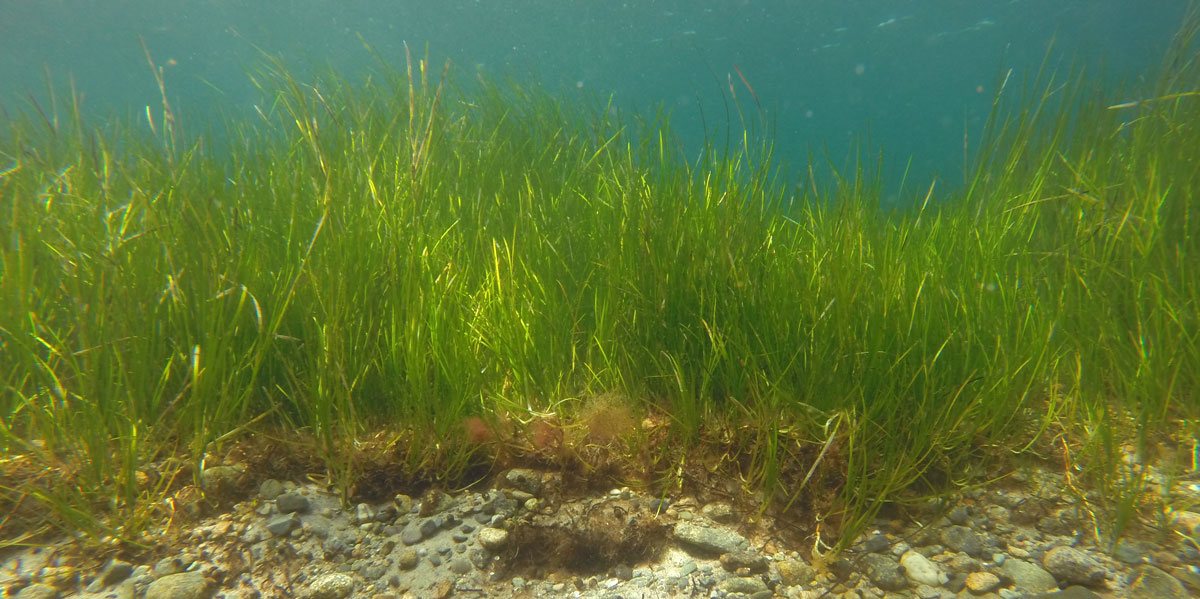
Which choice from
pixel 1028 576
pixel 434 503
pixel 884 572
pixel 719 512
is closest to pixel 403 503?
pixel 434 503

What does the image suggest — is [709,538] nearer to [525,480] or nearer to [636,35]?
[525,480]

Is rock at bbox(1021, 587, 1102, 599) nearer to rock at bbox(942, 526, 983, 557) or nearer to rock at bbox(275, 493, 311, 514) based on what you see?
rock at bbox(942, 526, 983, 557)

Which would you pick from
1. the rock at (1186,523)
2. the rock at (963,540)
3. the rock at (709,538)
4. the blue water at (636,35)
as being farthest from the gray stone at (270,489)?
the blue water at (636,35)

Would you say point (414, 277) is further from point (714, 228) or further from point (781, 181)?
point (781, 181)

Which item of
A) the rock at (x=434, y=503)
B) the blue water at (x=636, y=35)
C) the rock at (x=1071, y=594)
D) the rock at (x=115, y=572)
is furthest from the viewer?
the blue water at (x=636, y=35)

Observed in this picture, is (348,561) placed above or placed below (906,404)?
below

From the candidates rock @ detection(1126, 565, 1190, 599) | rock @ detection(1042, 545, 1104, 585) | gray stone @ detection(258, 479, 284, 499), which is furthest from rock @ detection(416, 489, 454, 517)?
rock @ detection(1126, 565, 1190, 599)

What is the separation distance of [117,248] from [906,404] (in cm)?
296

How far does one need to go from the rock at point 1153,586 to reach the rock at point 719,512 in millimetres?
1093

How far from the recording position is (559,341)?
7.80 feet

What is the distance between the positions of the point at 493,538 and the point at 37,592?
1291 mm

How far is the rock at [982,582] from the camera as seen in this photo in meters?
1.64

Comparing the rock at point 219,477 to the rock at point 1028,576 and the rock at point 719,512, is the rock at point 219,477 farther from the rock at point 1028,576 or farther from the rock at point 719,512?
the rock at point 1028,576

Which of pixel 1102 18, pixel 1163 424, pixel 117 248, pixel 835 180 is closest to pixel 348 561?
pixel 117 248
